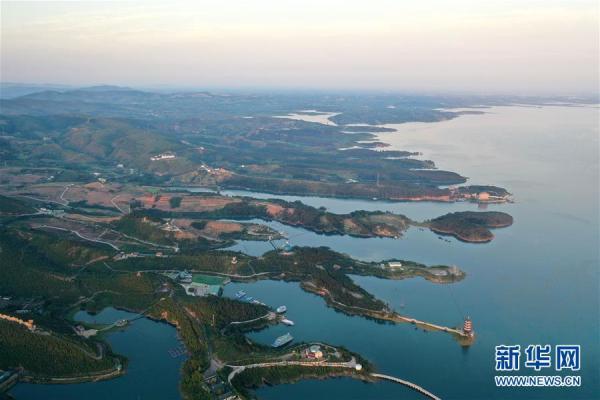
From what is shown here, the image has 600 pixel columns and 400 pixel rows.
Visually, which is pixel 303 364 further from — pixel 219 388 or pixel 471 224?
pixel 471 224

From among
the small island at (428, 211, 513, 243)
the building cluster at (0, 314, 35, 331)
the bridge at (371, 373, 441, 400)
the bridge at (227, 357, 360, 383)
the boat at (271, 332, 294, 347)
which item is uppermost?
the small island at (428, 211, 513, 243)

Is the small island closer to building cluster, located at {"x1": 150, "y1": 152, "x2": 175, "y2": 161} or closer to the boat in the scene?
the boat

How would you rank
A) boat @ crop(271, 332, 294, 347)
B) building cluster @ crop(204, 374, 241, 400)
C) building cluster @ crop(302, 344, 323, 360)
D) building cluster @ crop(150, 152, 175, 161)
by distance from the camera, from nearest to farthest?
building cluster @ crop(204, 374, 241, 400)
building cluster @ crop(302, 344, 323, 360)
boat @ crop(271, 332, 294, 347)
building cluster @ crop(150, 152, 175, 161)

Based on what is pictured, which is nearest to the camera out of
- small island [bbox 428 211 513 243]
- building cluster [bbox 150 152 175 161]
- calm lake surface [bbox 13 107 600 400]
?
calm lake surface [bbox 13 107 600 400]

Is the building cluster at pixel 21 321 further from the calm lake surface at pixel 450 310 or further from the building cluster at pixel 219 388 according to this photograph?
the building cluster at pixel 219 388

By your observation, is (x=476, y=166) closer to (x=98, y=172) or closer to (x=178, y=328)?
(x=98, y=172)

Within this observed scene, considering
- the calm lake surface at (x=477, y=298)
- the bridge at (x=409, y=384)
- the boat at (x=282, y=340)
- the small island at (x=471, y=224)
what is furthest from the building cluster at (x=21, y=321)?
the small island at (x=471, y=224)

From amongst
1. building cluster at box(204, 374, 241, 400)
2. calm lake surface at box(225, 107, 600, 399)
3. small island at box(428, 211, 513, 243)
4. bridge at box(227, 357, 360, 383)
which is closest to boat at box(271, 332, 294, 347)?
calm lake surface at box(225, 107, 600, 399)
